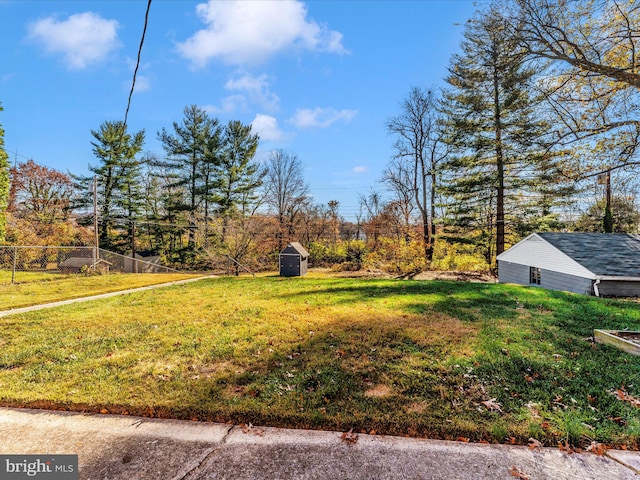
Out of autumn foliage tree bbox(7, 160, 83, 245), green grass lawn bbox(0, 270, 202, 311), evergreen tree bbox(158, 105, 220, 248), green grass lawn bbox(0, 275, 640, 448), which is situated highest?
evergreen tree bbox(158, 105, 220, 248)

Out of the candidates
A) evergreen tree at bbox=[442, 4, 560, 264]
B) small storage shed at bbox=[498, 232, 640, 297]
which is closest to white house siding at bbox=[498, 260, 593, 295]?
small storage shed at bbox=[498, 232, 640, 297]

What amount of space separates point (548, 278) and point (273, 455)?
48.6ft

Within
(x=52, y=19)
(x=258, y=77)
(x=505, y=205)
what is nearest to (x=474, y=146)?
(x=505, y=205)

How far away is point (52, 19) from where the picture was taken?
4.54 m

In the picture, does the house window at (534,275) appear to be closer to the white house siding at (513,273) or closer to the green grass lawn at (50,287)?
the white house siding at (513,273)

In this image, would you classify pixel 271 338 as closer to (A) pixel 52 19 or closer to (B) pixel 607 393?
(B) pixel 607 393

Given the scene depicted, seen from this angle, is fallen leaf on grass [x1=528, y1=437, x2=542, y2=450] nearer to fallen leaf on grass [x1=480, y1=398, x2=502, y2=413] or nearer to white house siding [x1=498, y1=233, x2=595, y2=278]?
fallen leaf on grass [x1=480, y1=398, x2=502, y2=413]

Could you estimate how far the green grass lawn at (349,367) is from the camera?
7.87 ft

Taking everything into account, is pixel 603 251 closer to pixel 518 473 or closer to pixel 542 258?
pixel 542 258

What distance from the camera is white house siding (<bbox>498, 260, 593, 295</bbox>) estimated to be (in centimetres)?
1050

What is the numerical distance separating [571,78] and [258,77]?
367 inches

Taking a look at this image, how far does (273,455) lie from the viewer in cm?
197

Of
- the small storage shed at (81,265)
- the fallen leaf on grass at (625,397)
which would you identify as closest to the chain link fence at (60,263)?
the small storage shed at (81,265)

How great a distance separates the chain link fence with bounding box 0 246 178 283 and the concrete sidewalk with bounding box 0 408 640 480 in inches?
437
